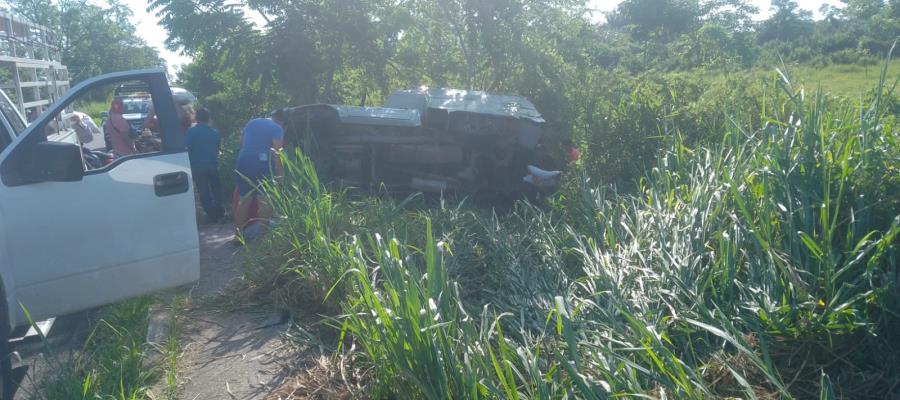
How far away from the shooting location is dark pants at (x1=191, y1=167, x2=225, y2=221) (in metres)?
9.33

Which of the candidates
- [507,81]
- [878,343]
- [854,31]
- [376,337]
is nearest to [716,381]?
[878,343]

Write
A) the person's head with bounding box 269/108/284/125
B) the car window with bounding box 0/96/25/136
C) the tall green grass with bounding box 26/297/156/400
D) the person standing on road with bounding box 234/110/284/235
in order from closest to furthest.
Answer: the tall green grass with bounding box 26/297/156/400
the car window with bounding box 0/96/25/136
the person standing on road with bounding box 234/110/284/235
the person's head with bounding box 269/108/284/125

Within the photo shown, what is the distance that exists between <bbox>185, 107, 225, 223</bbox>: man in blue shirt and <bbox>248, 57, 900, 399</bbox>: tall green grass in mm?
4452

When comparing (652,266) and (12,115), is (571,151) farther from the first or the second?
(12,115)

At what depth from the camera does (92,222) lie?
15.9 ft

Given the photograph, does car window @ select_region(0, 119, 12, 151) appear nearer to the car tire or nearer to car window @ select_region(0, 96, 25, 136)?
car window @ select_region(0, 96, 25, 136)

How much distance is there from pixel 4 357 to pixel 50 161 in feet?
3.72

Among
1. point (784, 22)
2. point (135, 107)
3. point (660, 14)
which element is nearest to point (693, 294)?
point (135, 107)

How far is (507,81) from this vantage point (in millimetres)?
13078

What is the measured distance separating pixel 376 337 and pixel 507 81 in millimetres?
9828

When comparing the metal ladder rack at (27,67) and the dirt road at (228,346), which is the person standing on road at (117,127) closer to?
the metal ladder rack at (27,67)

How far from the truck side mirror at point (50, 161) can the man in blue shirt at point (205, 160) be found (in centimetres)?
454

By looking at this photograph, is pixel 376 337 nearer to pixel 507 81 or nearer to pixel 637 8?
pixel 507 81

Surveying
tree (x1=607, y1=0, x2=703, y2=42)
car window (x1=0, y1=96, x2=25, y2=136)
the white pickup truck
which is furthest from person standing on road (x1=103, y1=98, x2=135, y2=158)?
tree (x1=607, y1=0, x2=703, y2=42)
